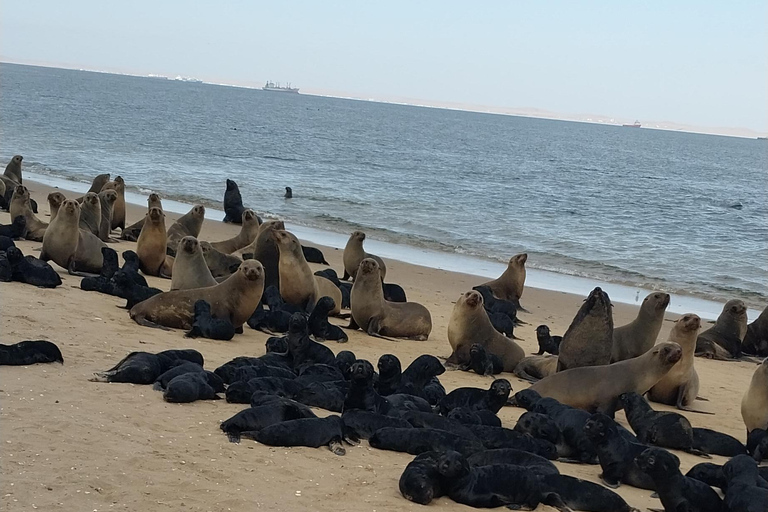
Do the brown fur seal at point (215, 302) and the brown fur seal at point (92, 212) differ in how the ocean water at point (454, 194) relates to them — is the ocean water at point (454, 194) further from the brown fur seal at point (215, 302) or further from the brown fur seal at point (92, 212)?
the brown fur seal at point (215, 302)

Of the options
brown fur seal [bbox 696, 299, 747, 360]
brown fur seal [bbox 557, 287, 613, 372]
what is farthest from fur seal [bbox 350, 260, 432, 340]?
brown fur seal [bbox 696, 299, 747, 360]

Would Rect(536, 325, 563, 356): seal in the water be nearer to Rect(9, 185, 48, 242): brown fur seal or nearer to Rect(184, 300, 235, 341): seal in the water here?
Rect(184, 300, 235, 341): seal in the water

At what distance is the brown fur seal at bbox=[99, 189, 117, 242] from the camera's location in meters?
14.9

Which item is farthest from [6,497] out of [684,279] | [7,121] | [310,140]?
[310,140]

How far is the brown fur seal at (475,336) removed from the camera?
9.99m

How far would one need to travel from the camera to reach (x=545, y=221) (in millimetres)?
31625

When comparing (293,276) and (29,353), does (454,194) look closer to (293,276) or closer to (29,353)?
(293,276)

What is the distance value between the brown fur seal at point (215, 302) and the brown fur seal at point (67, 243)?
2.77 meters

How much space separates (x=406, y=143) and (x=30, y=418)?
3171 inches

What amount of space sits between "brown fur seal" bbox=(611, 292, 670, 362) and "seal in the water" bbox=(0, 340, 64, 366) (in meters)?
5.52

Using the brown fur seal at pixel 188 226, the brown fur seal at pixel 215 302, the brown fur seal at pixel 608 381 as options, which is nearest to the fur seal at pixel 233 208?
the brown fur seal at pixel 188 226

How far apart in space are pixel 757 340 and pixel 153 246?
27.6ft

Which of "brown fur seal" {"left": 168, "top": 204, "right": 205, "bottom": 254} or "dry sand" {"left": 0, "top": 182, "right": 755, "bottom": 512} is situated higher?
"brown fur seal" {"left": 168, "top": 204, "right": 205, "bottom": 254}

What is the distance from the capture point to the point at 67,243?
12.0 m
